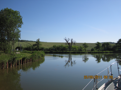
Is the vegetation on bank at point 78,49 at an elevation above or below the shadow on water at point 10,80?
above

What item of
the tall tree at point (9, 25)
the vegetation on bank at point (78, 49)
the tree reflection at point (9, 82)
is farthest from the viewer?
the vegetation on bank at point (78, 49)

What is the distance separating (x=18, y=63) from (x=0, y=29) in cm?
652

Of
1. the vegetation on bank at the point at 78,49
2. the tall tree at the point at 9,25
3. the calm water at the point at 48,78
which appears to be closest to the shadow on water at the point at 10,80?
the calm water at the point at 48,78

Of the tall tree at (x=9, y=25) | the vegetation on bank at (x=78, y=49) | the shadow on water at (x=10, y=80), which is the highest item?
the tall tree at (x=9, y=25)

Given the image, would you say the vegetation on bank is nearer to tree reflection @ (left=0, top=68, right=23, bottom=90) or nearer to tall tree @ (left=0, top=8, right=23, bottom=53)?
tall tree @ (left=0, top=8, right=23, bottom=53)

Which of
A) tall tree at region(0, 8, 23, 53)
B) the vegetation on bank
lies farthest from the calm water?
the vegetation on bank

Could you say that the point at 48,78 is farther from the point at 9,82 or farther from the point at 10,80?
the point at 10,80

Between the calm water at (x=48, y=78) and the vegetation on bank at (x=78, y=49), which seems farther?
the vegetation on bank at (x=78, y=49)

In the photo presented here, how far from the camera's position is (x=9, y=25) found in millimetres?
18078

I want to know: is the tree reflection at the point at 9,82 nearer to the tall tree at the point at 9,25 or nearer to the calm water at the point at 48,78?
the calm water at the point at 48,78

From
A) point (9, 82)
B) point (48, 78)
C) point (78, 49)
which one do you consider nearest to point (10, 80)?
point (9, 82)

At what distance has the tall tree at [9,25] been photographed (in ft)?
58.6

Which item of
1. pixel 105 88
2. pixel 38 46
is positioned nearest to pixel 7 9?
pixel 105 88

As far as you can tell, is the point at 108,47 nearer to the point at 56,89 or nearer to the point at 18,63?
the point at 18,63
